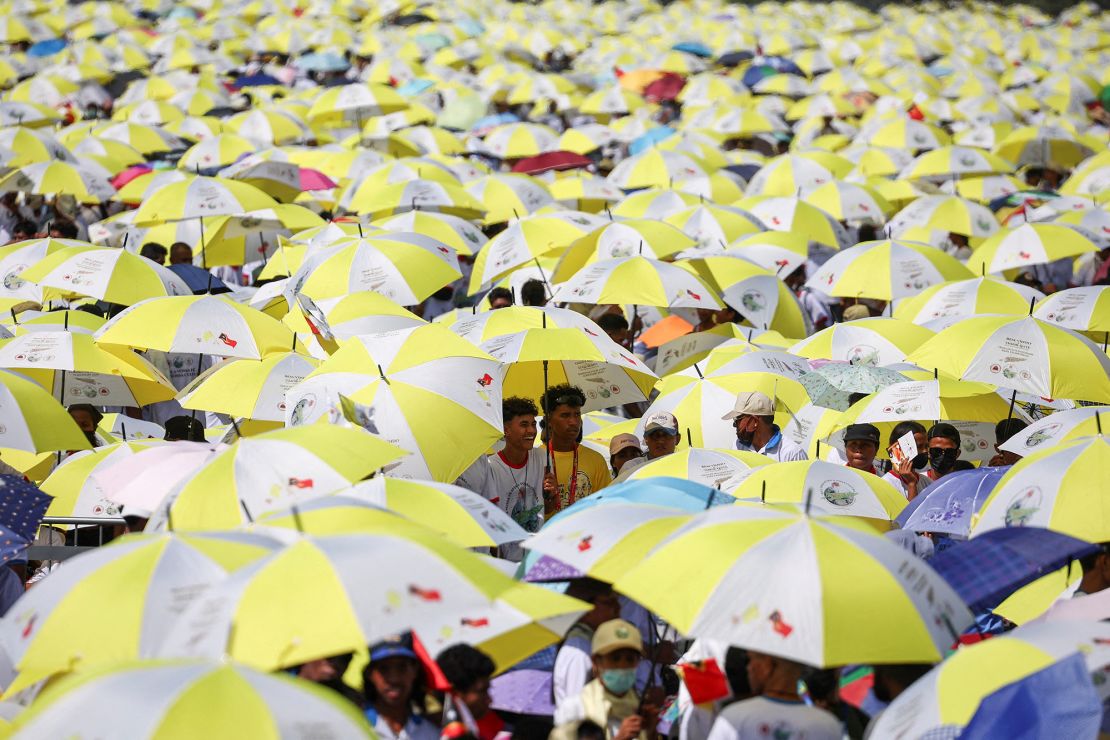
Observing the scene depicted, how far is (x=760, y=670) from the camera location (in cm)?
505

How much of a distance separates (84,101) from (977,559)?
20766 millimetres

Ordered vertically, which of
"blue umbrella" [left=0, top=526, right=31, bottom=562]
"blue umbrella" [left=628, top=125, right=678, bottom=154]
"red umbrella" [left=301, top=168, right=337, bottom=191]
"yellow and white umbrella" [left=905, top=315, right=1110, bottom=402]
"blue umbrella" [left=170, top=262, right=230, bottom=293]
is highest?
"blue umbrella" [left=0, top=526, right=31, bottom=562]

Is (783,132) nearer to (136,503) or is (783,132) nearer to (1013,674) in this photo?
(136,503)

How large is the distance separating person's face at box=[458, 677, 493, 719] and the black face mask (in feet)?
13.3

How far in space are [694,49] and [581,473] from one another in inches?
842

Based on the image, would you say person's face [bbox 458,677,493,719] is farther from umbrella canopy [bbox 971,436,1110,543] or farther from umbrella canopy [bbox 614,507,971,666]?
umbrella canopy [bbox 971,436,1110,543]

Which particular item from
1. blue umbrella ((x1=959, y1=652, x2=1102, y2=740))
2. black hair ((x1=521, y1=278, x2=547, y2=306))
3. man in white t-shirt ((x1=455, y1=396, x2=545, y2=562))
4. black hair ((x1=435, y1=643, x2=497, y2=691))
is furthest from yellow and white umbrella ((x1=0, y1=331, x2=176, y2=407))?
blue umbrella ((x1=959, y1=652, x2=1102, y2=740))

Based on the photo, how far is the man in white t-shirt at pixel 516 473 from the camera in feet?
25.6

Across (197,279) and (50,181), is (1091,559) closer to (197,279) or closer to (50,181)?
(197,279)

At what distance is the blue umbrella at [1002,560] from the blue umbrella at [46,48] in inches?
990

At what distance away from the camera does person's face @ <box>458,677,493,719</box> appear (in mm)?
5129

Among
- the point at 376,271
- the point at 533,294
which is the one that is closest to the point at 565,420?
the point at 533,294

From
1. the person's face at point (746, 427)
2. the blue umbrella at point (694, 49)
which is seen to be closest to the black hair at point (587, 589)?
the person's face at point (746, 427)

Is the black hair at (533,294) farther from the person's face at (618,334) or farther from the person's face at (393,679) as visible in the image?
the person's face at (393,679)
